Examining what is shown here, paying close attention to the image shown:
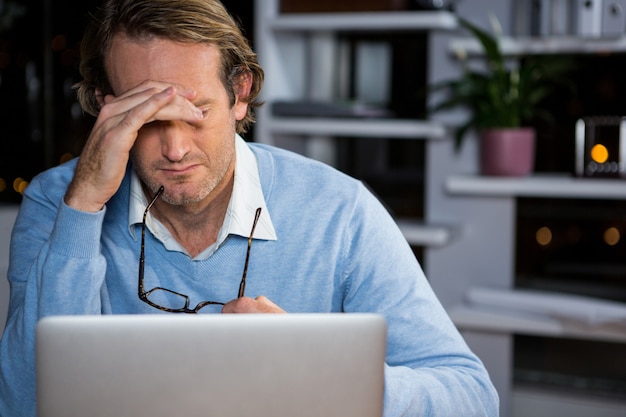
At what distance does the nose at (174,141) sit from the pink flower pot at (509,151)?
67.7 inches

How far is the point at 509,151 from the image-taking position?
2842 millimetres

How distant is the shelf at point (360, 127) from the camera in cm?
291

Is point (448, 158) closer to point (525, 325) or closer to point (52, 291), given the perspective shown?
point (525, 325)

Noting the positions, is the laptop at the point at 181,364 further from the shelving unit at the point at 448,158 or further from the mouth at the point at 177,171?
the shelving unit at the point at 448,158

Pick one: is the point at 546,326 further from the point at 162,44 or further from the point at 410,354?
the point at 162,44

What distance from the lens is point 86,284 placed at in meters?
1.25

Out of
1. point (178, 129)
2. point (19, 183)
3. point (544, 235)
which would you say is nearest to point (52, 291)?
point (178, 129)

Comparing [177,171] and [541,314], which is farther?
[541,314]

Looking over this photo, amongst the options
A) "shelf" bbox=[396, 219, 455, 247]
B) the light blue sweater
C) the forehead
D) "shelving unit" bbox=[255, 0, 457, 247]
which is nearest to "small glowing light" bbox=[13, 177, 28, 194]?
"shelving unit" bbox=[255, 0, 457, 247]

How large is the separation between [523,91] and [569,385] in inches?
42.2

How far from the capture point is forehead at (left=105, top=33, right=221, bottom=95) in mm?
1342

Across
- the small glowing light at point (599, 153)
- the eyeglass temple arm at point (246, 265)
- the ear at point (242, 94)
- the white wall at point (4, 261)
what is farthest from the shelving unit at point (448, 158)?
the eyeglass temple arm at point (246, 265)

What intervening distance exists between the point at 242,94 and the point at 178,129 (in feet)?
0.83

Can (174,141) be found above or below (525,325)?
above
